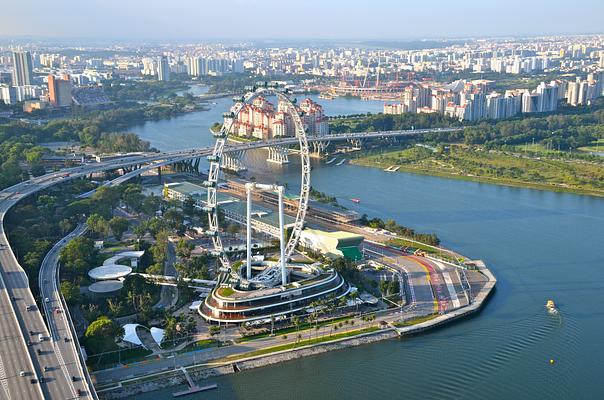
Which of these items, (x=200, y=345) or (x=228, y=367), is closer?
(x=228, y=367)

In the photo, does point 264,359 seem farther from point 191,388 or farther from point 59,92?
point 59,92

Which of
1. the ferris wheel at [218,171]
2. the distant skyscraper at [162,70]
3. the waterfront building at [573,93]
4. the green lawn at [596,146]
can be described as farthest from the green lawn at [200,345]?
the distant skyscraper at [162,70]

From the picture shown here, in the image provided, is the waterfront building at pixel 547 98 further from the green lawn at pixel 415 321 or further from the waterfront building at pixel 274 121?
the green lawn at pixel 415 321

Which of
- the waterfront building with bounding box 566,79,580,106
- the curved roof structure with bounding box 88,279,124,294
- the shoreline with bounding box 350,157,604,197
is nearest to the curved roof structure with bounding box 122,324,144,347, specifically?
the curved roof structure with bounding box 88,279,124,294

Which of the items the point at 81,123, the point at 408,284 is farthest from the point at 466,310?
the point at 81,123

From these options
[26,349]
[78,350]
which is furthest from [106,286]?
[26,349]

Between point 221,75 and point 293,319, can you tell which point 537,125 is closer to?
point 293,319
